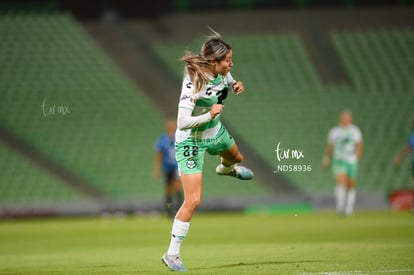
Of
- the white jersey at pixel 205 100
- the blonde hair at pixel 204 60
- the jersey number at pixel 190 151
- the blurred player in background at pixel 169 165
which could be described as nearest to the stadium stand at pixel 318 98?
the blurred player in background at pixel 169 165

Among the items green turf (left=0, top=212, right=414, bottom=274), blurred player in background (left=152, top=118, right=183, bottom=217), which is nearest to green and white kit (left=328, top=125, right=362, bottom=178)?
green turf (left=0, top=212, right=414, bottom=274)

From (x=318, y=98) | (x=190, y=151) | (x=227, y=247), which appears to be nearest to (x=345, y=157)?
(x=318, y=98)

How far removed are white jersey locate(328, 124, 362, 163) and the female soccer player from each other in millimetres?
12992

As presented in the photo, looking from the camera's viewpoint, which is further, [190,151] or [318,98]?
[318,98]

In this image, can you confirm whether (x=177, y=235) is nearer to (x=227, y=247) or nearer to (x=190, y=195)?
(x=190, y=195)

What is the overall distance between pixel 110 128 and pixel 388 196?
379 inches

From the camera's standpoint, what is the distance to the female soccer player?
402 inches

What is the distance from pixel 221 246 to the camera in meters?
14.6

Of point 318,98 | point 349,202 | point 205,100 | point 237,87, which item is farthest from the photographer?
point 318,98

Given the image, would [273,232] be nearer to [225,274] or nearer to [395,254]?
[395,254]

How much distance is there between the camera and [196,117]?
10.2m

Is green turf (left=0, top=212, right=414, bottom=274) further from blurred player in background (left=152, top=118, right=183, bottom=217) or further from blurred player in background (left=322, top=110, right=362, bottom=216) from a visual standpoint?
blurred player in background (left=152, top=118, right=183, bottom=217)

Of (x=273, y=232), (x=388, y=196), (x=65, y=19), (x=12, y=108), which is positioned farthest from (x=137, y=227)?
(x=65, y=19)

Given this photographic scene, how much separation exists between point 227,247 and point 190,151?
4.13 m
